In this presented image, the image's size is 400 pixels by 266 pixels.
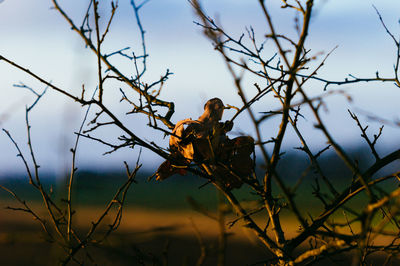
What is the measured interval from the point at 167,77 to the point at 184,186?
3493cm

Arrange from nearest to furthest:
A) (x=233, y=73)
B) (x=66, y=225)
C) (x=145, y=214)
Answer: (x=233, y=73) < (x=66, y=225) < (x=145, y=214)

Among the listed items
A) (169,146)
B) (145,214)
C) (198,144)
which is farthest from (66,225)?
(145,214)

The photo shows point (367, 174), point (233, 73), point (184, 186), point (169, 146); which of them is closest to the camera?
point (233, 73)

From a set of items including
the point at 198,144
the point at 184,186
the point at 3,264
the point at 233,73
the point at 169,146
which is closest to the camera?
the point at 233,73

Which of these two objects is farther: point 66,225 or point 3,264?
point 3,264

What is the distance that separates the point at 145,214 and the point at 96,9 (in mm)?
19221

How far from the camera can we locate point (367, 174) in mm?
1497

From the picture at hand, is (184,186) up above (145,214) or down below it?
above

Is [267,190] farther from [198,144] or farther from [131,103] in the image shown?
[131,103]

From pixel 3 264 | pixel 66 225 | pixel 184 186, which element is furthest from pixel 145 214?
pixel 66 225

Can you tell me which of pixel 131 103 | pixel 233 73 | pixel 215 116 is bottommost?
pixel 233 73

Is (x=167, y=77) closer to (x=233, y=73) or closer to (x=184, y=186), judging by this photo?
(x=233, y=73)

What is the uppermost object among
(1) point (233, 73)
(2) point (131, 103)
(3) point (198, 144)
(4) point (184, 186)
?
(4) point (184, 186)

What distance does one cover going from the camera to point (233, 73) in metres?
0.95
